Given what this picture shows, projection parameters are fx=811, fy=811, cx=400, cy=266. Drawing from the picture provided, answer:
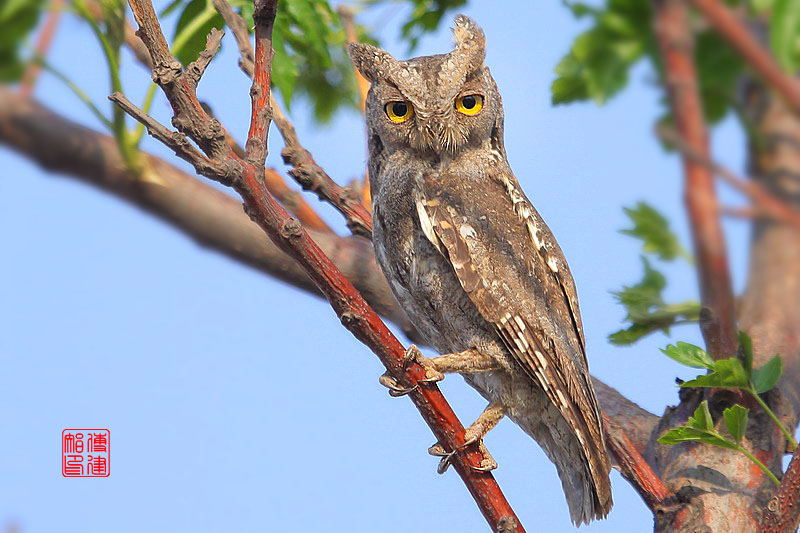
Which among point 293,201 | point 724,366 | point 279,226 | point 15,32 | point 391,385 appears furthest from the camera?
point 293,201

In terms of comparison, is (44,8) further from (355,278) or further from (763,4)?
(355,278)

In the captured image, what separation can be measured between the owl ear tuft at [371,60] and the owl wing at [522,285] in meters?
0.52

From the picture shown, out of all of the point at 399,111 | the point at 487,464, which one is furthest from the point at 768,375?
the point at 399,111

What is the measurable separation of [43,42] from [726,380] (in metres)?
1.95

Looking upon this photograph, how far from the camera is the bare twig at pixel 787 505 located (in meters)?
2.08

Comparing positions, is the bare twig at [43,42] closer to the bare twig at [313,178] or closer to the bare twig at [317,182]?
Answer: the bare twig at [313,178]

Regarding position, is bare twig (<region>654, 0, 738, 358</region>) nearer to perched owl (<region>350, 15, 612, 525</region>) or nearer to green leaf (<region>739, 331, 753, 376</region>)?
green leaf (<region>739, 331, 753, 376</region>)

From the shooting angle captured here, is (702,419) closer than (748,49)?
No

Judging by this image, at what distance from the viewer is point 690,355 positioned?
225 centimetres

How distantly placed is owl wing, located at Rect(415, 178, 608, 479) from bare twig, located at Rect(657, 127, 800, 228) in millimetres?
2189

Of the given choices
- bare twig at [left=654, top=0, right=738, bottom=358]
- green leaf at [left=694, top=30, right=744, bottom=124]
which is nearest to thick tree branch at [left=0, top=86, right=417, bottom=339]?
green leaf at [left=694, top=30, right=744, bottom=124]

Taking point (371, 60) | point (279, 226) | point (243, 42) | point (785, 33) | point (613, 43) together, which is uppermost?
point (243, 42)

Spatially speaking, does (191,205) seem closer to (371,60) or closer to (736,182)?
(371,60)

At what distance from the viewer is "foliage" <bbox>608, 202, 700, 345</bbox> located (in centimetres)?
117
